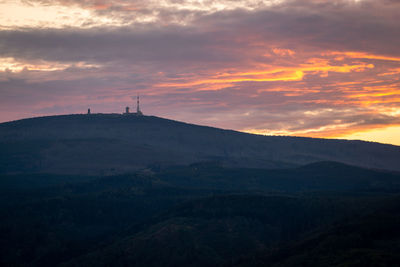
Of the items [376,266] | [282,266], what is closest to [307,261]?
[282,266]

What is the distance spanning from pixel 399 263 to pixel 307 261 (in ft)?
115

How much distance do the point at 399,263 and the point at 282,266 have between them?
138 feet

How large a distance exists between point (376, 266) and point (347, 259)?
19834 millimetres

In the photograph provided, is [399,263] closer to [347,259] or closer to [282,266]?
[347,259]

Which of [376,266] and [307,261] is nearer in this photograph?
[376,266]

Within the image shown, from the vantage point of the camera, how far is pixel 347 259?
192500mm

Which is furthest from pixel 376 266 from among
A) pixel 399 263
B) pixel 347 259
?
pixel 347 259

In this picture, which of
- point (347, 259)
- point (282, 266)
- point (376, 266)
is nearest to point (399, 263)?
point (376, 266)

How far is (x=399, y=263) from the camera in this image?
172 meters

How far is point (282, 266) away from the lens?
200 m

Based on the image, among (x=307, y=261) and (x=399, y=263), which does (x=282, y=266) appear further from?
(x=399, y=263)

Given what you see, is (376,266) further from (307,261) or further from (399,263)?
(307,261)

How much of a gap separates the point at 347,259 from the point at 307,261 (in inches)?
536

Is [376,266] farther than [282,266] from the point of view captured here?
No
